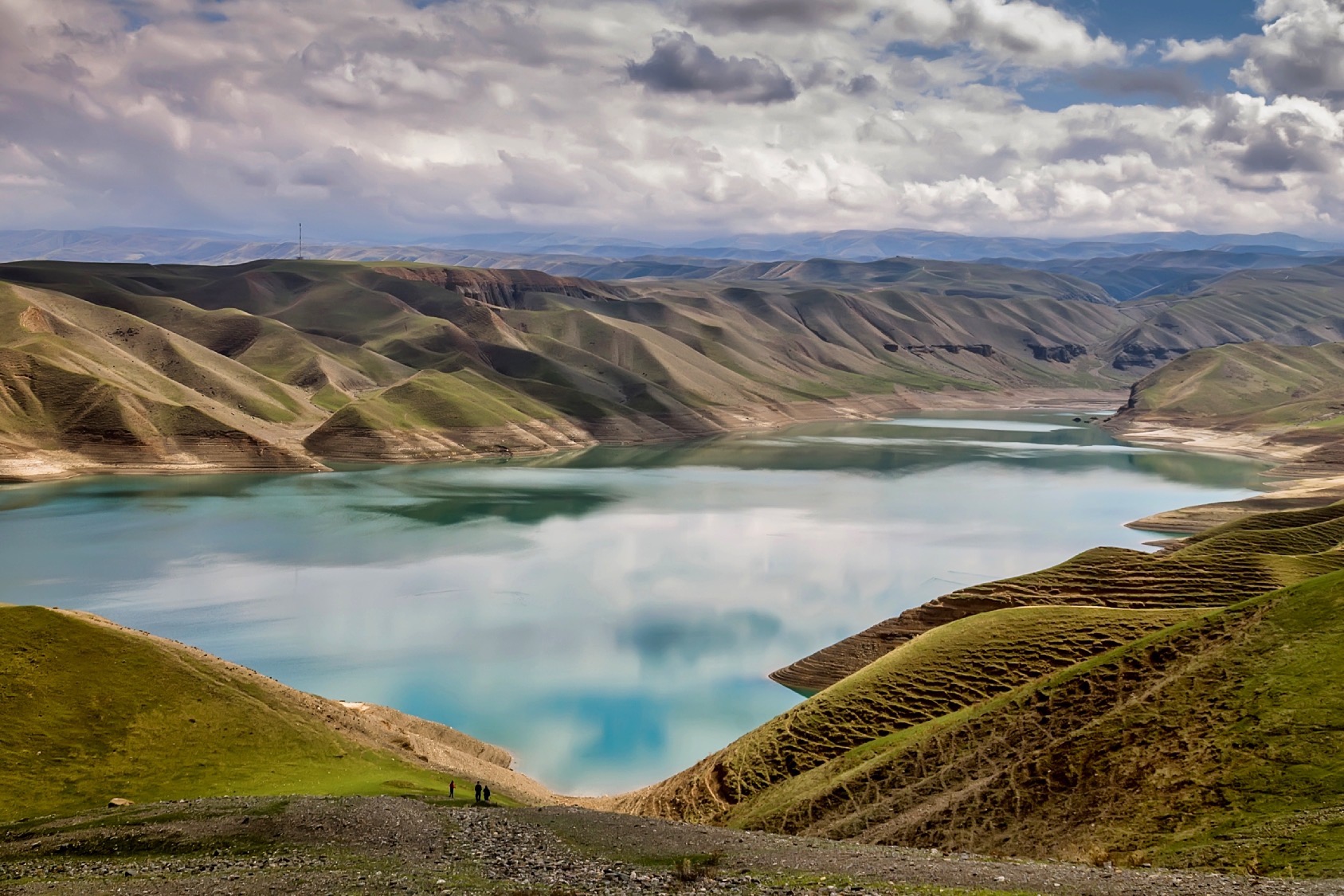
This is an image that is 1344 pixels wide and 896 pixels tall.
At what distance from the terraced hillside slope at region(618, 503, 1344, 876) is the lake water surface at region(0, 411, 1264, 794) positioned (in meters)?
10.1

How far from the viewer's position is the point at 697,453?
641 feet

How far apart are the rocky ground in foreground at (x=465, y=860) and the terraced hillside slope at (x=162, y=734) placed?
14.6ft

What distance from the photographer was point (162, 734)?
38500mm

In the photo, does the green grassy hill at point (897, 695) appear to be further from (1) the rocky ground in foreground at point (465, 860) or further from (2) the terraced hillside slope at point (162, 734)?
(1) the rocky ground in foreground at point (465, 860)

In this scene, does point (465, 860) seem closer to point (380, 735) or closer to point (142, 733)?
point (142, 733)

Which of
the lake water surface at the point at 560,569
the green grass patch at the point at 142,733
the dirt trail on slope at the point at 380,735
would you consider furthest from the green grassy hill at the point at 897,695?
the green grass patch at the point at 142,733

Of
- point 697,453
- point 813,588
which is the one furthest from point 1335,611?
point 697,453

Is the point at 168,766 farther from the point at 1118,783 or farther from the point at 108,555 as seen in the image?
the point at 108,555

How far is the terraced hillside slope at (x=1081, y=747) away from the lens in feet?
88.2

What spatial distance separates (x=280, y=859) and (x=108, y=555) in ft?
259

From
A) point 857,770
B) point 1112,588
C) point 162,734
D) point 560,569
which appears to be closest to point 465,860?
point 857,770

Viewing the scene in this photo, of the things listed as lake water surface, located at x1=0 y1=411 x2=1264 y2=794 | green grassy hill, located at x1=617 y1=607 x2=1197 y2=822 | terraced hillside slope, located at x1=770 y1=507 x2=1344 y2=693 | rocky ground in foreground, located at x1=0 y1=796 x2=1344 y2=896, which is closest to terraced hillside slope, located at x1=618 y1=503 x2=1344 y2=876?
green grassy hill, located at x1=617 y1=607 x2=1197 y2=822

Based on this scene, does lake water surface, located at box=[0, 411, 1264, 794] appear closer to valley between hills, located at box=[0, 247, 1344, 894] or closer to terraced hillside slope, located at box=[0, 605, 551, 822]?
valley between hills, located at box=[0, 247, 1344, 894]

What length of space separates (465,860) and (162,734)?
1788 centimetres
